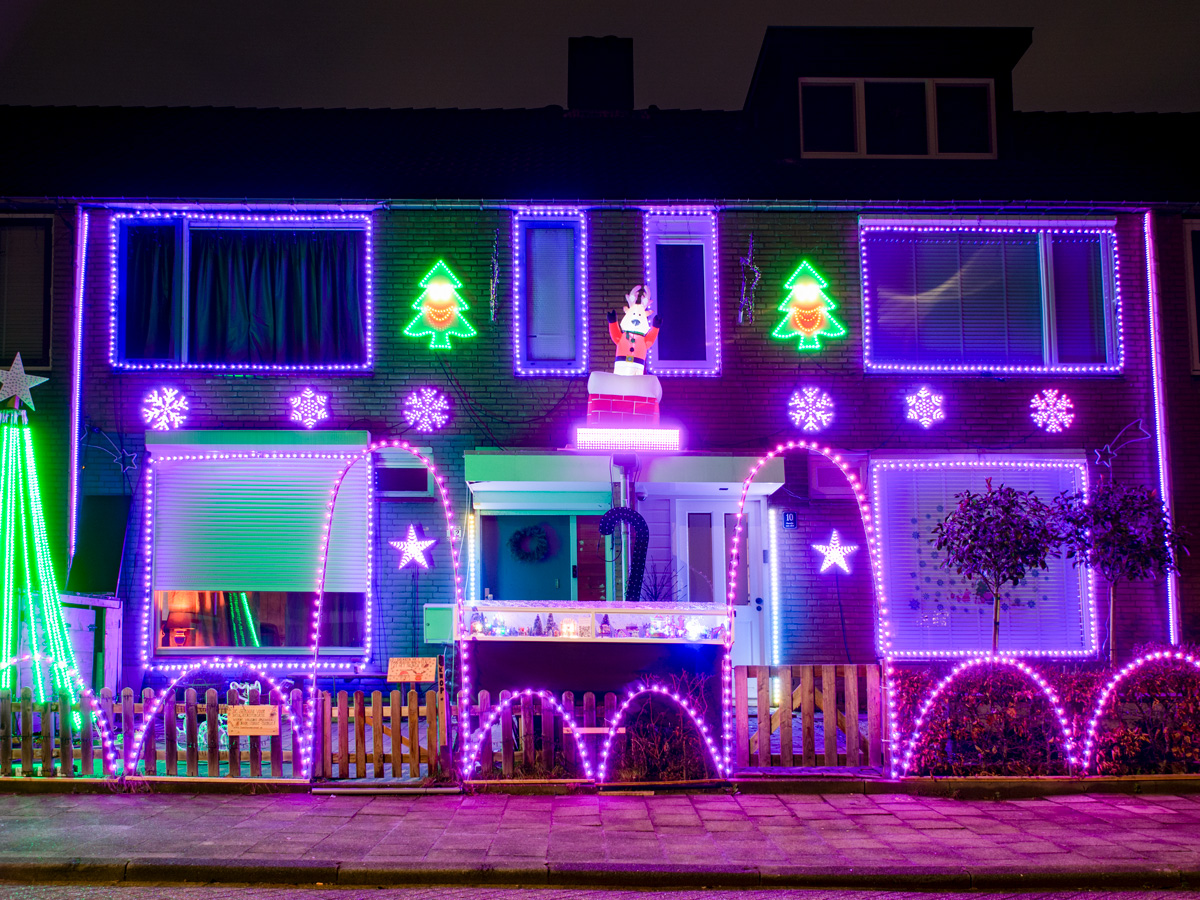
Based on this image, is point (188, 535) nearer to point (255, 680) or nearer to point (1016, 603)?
point (255, 680)

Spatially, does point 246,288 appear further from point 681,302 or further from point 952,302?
point 952,302

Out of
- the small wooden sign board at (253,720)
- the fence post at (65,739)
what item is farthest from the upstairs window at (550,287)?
the fence post at (65,739)

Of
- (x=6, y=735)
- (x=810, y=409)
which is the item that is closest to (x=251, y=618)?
(x=6, y=735)

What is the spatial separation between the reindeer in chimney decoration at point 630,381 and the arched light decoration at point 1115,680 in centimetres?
513

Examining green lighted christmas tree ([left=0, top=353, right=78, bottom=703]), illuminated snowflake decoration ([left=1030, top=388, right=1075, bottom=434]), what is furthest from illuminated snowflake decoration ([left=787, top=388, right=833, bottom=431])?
green lighted christmas tree ([left=0, top=353, right=78, bottom=703])

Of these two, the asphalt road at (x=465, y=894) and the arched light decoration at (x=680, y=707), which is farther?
the arched light decoration at (x=680, y=707)

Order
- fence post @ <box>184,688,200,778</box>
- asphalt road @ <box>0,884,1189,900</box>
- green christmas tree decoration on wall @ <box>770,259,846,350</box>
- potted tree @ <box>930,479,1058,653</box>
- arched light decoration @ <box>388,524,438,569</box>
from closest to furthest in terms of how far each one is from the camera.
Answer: asphalt road @ <box>0,884,1189,900</box> < fence post @ <box>184,688,200,778</box> < potted tree @ <box>930,479,1058,653</box> < arched light decoration @ <box>388,524,438,569</box> < green christmas tree decoration on wall @ <box>770,259,846,350</box>

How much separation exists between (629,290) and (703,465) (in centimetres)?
259

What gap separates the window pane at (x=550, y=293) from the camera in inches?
465

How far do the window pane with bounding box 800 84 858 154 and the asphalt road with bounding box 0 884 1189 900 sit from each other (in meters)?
9.83

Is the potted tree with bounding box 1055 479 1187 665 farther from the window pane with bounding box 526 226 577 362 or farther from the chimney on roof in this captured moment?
the chimney on roof

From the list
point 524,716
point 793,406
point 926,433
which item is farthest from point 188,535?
point 926,433

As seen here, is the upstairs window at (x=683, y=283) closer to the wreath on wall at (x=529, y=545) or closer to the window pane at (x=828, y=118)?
the window pane at (x=828, y=118)

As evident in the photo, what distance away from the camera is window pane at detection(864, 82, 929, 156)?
12609mm
